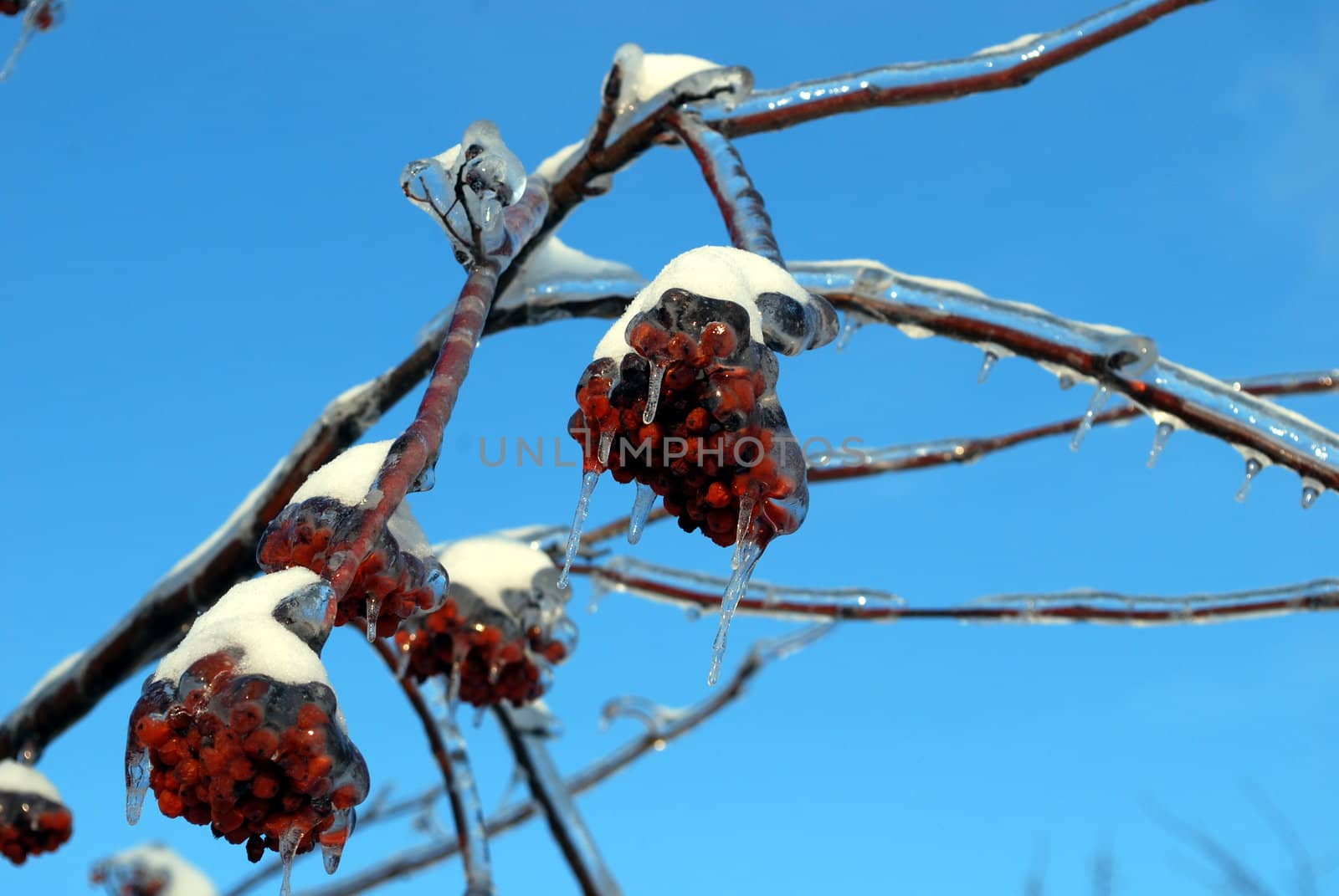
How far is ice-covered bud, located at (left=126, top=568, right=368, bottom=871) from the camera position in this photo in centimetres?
84

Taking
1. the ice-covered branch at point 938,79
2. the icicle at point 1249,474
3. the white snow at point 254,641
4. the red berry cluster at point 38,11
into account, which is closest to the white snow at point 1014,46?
the ice-covered branch at point 938,79

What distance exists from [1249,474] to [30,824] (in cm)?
322

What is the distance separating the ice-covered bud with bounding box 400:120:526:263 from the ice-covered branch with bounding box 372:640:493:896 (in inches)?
87.9

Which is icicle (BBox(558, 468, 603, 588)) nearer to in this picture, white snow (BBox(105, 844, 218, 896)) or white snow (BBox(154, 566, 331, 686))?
white snow (BBox(154, 566, 331, 686))

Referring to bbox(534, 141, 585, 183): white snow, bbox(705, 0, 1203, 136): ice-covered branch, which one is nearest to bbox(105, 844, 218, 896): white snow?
bbox(534, 141, 585, 183): white snow

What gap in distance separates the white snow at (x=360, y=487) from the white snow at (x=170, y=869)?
3.96 m

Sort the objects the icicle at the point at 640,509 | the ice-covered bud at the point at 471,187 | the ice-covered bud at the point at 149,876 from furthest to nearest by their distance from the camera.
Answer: the ice-covered bud at the point at 149,876
the ice-covered bud at the point at 471,187
the icicle at the point at 640,509

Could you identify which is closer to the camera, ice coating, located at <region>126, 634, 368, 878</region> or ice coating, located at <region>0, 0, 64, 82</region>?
ice coating, located at <region>126, 634, 368, 878</region>

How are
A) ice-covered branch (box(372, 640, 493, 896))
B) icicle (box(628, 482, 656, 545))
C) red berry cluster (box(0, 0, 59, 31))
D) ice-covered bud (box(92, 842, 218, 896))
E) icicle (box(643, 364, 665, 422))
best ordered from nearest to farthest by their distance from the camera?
icicle (box(643, 364, 665, 422)), icicle (box(628, 482, 656, 545)), red berry cluster (box(0, 0, 59, 31)), ice-covered branch (box(372, 640, 493, 896)), ice-covered bud (box(92, 842, 218, 896))

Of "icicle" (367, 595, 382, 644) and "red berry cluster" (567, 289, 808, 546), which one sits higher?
"red berry cluster" (567, 289, 808, 546)

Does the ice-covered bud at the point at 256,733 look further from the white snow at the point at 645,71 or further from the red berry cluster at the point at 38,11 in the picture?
the red berry cluster at the point at 38,11

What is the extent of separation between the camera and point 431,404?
964mm

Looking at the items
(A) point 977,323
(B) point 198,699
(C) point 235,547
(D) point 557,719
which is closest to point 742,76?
(A) point 977,323

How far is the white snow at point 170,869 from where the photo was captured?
14.6 feet
